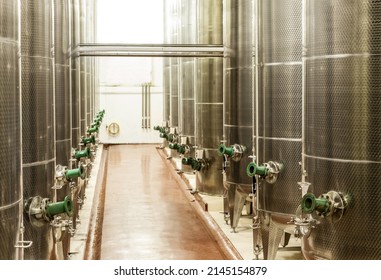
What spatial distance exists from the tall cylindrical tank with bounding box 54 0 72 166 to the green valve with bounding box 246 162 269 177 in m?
2.14

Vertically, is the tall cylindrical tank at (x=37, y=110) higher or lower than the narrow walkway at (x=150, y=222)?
higher

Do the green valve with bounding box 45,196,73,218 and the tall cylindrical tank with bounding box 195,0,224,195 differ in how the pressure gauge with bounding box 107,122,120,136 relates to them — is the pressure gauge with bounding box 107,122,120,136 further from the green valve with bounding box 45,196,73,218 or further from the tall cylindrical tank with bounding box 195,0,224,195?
the green valve with bounding box 45,196,73,218

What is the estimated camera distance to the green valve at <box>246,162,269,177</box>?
6.30 metres

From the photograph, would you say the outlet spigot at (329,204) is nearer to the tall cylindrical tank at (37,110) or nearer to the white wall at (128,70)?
the tall cylindrical tank at (37,110)

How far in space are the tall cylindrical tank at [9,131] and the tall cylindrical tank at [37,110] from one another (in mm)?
1057

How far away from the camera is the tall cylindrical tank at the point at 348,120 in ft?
14.0

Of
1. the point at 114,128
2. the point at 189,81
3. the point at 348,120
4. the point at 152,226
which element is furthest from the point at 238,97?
the point at 114,128

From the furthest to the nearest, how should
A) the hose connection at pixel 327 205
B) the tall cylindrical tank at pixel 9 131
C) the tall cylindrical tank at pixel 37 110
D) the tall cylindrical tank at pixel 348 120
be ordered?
1. the tall cylindrical tank at pixel 37 110
2. the hose connection at pixel 327 205
3. the tall cylindrical tank at pixel 348 120
4. the tall cylindrical tank at pixel 9 131

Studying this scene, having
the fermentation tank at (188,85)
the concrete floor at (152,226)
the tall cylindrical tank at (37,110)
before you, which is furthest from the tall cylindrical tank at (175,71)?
the tall cylindrical tank at (37,110)

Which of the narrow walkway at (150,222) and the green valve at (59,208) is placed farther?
the narrow walkway at (150,222)

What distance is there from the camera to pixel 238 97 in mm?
8289

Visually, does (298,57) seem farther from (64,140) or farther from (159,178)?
(159,178)

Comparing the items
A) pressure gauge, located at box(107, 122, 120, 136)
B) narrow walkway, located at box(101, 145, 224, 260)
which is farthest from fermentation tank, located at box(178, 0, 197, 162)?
pressure gauge, located at box(107, 122, 120, 136)

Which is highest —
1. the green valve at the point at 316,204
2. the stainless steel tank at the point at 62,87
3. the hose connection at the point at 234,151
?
the stainless steel tank at the point at 62,87
